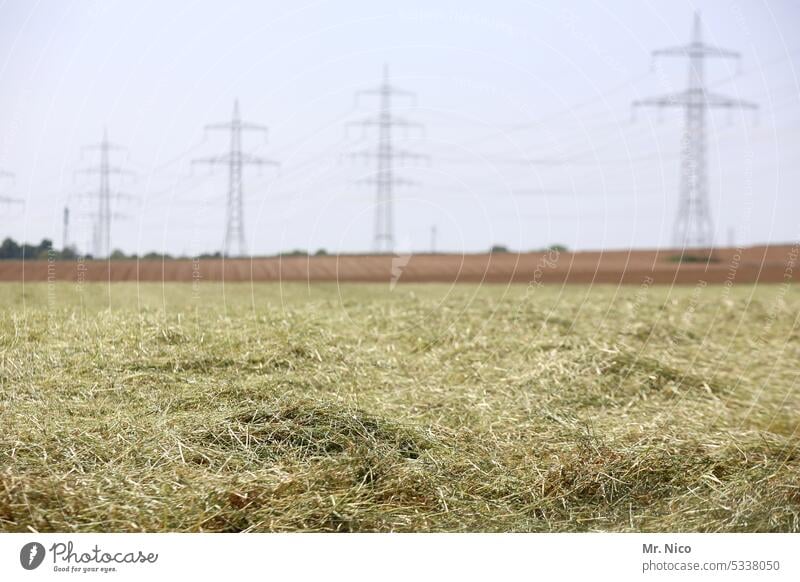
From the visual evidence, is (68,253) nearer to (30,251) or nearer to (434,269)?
(30,251)

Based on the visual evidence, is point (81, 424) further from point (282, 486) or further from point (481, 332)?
point (481, 332)

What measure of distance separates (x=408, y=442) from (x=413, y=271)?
5.55 meters

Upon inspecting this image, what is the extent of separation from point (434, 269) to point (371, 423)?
5.26 meters

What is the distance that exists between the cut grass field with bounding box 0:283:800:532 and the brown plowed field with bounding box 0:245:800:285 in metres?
0.33

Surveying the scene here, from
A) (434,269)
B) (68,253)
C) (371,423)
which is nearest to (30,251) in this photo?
(68,253)

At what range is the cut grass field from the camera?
3.81m

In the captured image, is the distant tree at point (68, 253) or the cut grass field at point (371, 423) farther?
the distant tree at point (68, 253)

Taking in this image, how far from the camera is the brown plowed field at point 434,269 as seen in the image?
7.05 metres

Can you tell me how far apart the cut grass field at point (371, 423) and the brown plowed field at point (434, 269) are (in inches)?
13.0

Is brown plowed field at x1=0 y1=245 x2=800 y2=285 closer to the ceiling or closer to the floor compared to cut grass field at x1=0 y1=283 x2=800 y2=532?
closer to the ceiling

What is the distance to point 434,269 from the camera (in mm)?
9633

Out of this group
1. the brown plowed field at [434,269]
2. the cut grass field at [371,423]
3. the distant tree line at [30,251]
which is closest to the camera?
the cut grass field at [371,423]

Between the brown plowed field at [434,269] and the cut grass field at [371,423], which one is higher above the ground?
the brown plowed field at [434,269]

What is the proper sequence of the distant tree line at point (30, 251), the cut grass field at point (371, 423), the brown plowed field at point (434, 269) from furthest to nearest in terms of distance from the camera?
the brown plowed field at point (434, 269) < the distant tree line at point (30, 251) < the cut grass field at point (371, 423)
